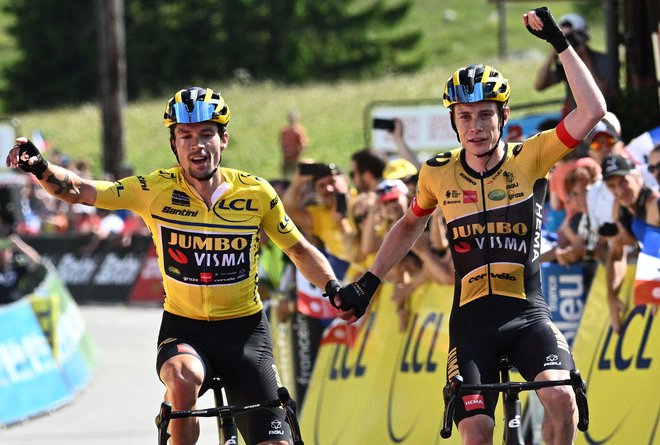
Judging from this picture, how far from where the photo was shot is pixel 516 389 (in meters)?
Answer: 6.55

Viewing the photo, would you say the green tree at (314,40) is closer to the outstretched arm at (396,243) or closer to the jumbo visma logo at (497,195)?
the outstretched arm at (396,243)

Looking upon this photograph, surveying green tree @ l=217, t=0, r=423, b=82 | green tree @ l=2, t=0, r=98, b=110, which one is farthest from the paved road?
green tree @ l=2, t=0, r=98, b=110

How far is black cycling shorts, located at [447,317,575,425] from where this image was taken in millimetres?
6660

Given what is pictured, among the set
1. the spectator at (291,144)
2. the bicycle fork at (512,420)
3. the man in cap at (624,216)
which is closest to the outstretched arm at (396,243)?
the bicycle fork at (512,420)

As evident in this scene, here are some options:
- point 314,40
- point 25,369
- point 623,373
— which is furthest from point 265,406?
point 314,40

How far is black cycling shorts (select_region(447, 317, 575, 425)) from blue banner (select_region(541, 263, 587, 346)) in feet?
9.23

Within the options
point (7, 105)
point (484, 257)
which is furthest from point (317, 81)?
point (484, 257)

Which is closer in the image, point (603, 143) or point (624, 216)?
point (624, 216)

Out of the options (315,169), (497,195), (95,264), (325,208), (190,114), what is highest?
(190,114)

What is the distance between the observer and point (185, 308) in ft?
23.8

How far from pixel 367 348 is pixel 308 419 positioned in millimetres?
844

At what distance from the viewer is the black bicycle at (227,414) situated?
662 cm

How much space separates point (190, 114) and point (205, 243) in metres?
0.68

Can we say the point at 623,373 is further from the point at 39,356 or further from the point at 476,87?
the point at 39,356
